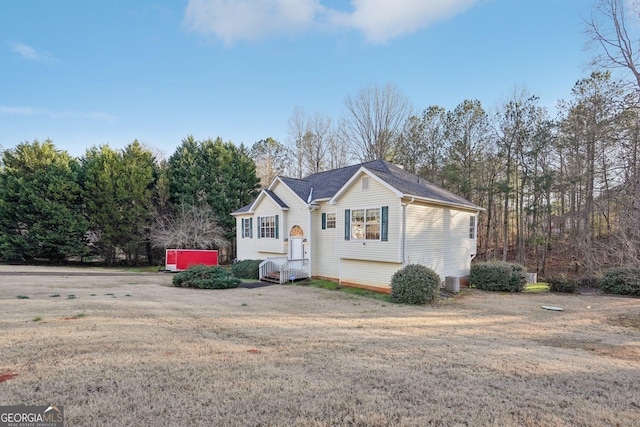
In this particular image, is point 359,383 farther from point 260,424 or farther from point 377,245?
point 377,245

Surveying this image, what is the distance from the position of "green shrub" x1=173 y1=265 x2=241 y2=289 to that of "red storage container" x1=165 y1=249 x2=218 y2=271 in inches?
286

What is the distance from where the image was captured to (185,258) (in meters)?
21.3

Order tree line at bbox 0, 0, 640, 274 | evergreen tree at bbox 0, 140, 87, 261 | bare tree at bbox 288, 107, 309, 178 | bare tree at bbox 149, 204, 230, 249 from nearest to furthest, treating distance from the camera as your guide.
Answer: tree line at bbox 0, 0, 640, 274 < evergreen tree at bbox 0, 140, 87, 261 < bare tree at bbox 149, 204, 230, 249 < bare tree at bbox 288, 107, 309, 178

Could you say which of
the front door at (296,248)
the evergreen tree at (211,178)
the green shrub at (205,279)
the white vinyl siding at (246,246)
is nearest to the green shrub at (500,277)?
the front door at (296,248)

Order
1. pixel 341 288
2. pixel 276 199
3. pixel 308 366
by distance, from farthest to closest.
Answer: pixel 276 199 < pixel 341 288 < pixel 308 366

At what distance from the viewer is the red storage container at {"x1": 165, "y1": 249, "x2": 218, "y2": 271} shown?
2125 cm

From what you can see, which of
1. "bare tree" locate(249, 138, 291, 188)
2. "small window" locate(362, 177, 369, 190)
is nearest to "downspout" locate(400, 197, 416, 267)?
"small window" locate(362, 177, 369, 190)

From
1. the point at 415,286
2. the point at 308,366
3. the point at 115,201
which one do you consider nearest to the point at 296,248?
the point at 415,286

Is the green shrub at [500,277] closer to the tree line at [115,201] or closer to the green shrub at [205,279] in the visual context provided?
the green shrub at [205,279]

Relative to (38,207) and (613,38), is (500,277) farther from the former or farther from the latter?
(38,207)

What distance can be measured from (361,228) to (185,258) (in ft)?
45.5

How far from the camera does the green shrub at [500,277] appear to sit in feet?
48.4

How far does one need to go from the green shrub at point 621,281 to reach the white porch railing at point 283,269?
14.3 m

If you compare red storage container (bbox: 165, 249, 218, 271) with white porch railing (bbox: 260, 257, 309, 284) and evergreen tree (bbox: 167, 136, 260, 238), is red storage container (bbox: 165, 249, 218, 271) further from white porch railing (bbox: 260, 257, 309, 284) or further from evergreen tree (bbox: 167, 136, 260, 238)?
white porch railing (bbox: 260, 257, 309, 284)
